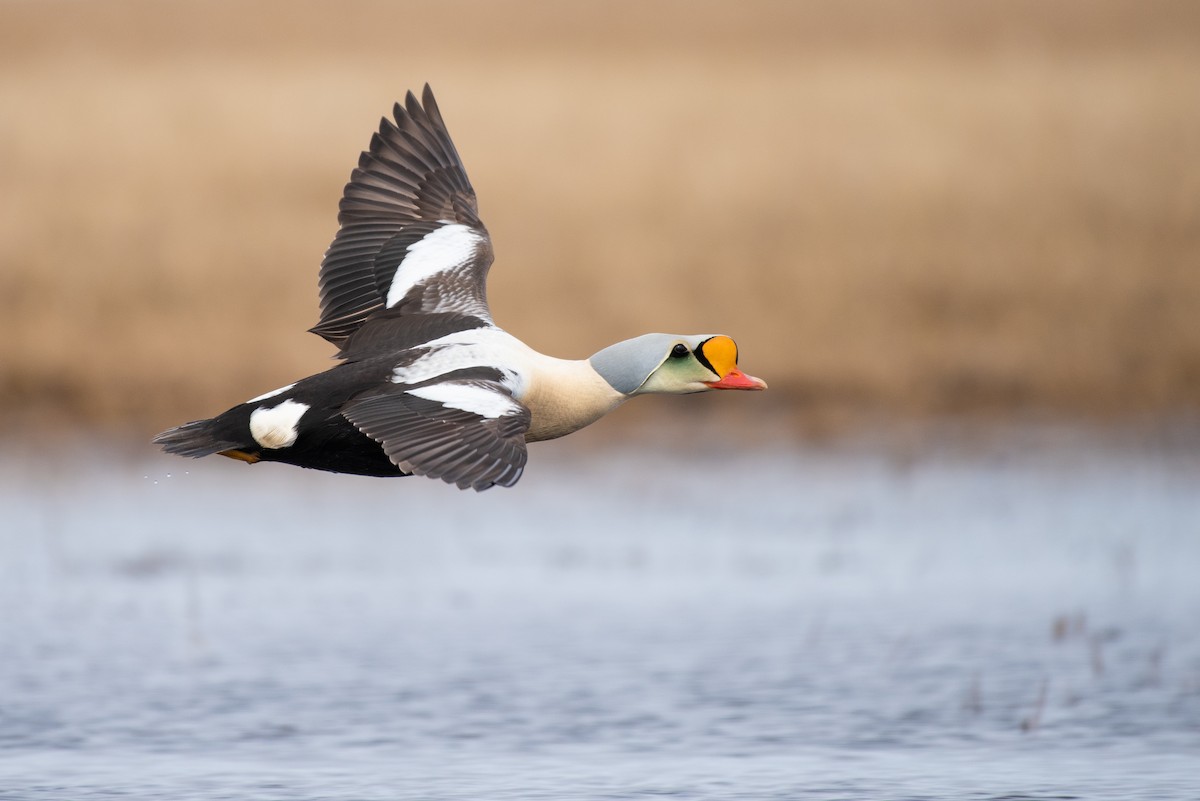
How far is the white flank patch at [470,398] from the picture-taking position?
6203mm

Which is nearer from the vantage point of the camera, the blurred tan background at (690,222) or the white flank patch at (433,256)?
the white flank patch at (433,256)

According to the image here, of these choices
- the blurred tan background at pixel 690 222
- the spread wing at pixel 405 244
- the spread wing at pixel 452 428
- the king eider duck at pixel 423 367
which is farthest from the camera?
the blurred tan background at pixel 690 222

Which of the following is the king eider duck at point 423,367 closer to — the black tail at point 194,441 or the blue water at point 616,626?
the black tail at point 194,441

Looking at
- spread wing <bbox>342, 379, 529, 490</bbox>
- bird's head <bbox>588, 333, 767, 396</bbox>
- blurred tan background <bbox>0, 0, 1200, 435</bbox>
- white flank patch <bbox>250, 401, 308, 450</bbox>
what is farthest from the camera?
blurred tan background <bbox>0, 0, 1200, 435</bbox>

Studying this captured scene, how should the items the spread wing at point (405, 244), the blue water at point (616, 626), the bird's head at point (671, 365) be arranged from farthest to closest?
1. the spread wing at point (405, 244)
2. the blue water at point (616, 626)
3. the bird's head at point (671, 365)

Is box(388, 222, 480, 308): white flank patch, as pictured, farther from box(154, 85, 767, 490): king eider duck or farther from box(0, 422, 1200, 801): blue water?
box(0, 422, 1200, 801): blue water

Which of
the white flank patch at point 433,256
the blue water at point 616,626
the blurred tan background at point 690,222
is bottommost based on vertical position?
the blue water at point 616,626

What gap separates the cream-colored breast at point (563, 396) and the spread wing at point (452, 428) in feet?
0.79

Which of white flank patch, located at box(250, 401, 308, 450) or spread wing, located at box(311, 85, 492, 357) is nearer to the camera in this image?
white flank patch, located at box(250, 401, 308, 450)

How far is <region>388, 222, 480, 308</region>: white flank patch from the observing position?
761 cm

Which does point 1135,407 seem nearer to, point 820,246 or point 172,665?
point 820,246

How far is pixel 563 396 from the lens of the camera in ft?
21.9

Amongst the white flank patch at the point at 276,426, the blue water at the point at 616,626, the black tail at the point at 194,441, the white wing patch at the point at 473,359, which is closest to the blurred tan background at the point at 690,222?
the blue water at the point at 616,626

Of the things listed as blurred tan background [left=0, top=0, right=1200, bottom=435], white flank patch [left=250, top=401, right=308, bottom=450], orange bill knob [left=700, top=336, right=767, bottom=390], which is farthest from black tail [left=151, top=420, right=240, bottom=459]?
blurred tan background [left=0, top=0, right=1200, bottom=435]
